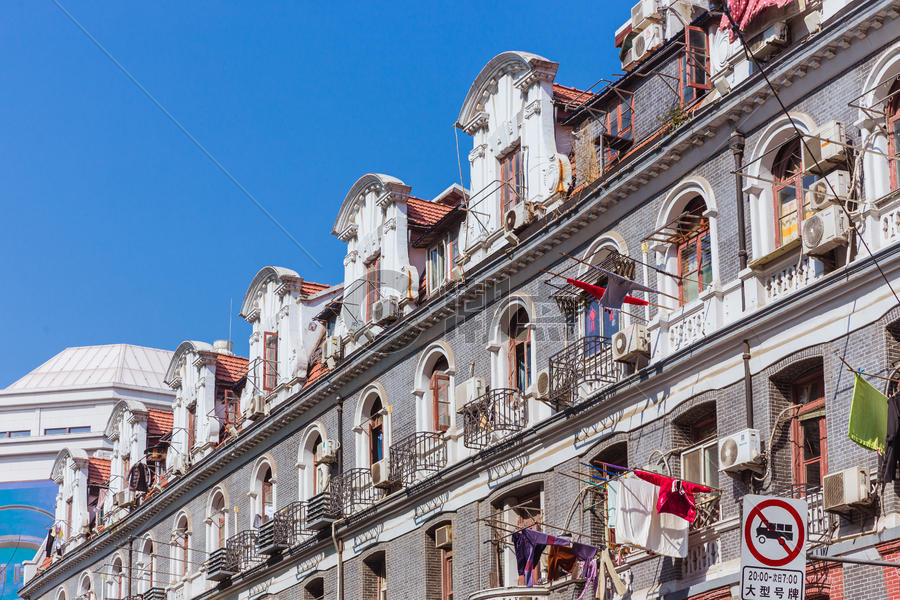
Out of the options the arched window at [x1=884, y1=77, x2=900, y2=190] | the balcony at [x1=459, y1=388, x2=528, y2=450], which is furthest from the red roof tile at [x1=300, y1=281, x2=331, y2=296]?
the arched window at [x1=884, y1=77, x2=900, y2=190]

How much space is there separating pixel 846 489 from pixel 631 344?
681 cm

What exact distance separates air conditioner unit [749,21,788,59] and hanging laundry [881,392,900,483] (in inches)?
283

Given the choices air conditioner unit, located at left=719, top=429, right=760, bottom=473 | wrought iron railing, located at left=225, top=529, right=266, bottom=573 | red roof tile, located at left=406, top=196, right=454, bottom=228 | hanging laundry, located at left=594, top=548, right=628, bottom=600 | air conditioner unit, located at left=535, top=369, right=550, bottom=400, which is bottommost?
hanging laundry, located at left=594, top=548, right=628, bottom=600

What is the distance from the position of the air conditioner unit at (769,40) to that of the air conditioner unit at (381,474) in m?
14.9

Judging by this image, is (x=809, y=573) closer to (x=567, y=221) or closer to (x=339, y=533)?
(x=567, y=221)

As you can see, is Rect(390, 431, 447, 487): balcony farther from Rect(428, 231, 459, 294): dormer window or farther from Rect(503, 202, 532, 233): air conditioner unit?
Rect(503, 202, 532, 233): air conditioner unit

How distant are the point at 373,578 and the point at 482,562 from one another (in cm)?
604

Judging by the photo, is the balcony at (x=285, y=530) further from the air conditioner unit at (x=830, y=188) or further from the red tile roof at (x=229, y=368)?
the air conditioner unit at (x=830, y=188)

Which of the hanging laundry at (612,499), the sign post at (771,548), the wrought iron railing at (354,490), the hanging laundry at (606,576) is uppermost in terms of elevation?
the wrought iron railing at (354,490)

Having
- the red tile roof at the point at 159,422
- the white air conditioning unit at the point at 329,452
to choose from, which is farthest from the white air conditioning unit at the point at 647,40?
the red tile roof at the point at 159,422

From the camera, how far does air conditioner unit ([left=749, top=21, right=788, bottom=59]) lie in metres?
26.6

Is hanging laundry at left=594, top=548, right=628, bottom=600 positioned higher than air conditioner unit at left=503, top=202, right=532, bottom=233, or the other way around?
air conditioner unit at left=503, top=202, right=532, bottom=233

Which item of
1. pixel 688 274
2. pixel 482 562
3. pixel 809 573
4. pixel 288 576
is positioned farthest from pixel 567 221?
pixel 288 576

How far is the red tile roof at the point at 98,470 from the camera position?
Answer: 63062 mm
